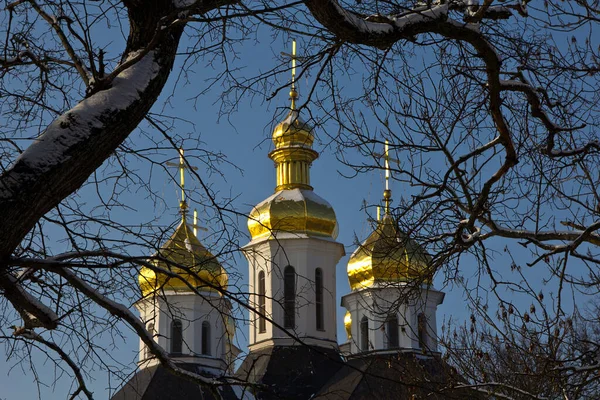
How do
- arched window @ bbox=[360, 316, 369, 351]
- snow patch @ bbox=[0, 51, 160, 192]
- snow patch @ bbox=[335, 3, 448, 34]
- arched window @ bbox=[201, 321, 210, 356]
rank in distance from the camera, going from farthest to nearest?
1. arched window @ bbox=[201, 321, 210, 356]
2. arched window @ bbox=[360, 316, 369, 351]
3. snow patch @ bbox=[335, 3, 448, 34]
4. snow patch @ bbox=[0, 51, 160, 192]

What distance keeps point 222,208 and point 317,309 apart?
27623 millimetres

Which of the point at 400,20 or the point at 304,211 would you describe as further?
the point at 304,211

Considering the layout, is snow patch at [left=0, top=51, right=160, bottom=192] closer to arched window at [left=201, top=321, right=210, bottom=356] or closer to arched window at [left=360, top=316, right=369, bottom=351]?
arched window at [left=360, top=316, right=369, bottom=351]

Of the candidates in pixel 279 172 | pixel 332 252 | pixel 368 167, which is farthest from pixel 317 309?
pixel 368 167

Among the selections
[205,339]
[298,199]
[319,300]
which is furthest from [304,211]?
[205,339]

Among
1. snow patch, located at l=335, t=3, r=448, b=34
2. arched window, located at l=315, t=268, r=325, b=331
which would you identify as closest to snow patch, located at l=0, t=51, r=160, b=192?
snow patch, located at l=335, t=3, r=448, b=34

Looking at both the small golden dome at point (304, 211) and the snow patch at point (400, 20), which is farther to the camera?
the small golden dome at point (304, 211)

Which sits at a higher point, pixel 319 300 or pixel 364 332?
pixel 319 300

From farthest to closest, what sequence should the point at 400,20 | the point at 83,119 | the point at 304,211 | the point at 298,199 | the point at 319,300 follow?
1. the point at 298,199
2. the point at 304,211
3. the point at 319,300
4. the point at 400,20
5. the point at 83,119

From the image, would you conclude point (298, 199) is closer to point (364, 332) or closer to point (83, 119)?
point (364, 332)

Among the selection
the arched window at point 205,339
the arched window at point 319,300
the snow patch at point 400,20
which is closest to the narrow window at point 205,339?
the arched window at point 205,339

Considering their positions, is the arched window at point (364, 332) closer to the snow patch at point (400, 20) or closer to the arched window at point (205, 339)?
the arched window at point (205, 339)

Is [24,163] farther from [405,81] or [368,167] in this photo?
[368,167]

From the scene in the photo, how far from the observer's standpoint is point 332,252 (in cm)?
3403
